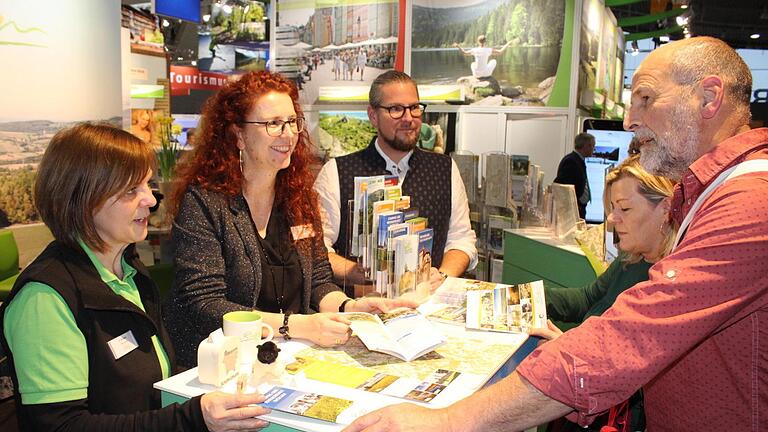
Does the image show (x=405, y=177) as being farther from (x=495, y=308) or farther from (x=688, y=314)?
(x=688, y=314)

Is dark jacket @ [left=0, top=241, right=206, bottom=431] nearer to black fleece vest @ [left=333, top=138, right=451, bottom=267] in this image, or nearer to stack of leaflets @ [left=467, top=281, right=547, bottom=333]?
stack of leaflets @ [left=467, top=281, right=547, bottom=333]

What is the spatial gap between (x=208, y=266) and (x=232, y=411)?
2.57 feet

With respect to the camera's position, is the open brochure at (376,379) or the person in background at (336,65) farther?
the person in background at (336,65)

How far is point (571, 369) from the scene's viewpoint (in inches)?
50.4

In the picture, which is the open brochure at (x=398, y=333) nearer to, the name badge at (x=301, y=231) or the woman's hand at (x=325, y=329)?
the woman's hand at (x=325, y=329)

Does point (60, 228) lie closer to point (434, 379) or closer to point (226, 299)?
point (226, 299)

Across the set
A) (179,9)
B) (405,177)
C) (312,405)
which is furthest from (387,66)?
(312,405)

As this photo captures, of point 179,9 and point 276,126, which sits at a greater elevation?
point 179,9

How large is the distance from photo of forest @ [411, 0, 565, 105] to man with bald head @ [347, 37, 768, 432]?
4.74 metres

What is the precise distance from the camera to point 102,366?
1536 mm

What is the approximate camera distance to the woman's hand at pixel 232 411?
4.74 feet

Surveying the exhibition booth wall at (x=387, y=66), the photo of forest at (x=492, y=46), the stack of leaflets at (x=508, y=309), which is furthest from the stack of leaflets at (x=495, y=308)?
the photo of forest at (x=492, y=46)

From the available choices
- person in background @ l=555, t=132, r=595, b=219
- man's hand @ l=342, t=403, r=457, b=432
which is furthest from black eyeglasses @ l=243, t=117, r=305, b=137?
person in background @ l=555, t=132, r=595, b=219

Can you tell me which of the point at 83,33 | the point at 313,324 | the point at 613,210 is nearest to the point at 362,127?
the point at 83,33
